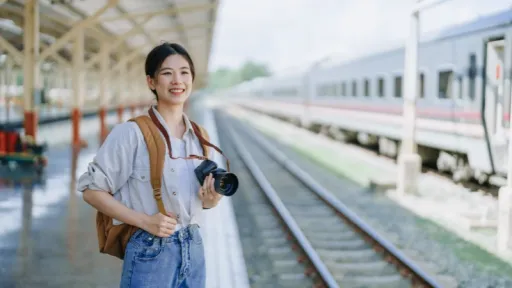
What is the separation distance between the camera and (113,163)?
266 centimetres

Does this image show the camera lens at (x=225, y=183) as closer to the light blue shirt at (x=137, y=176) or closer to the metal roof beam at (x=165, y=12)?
the light blue shirt at (x=137, y=176)

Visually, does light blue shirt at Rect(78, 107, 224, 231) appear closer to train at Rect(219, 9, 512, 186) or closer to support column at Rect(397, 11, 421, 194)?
train at Rect(219, 9, 512, 186)

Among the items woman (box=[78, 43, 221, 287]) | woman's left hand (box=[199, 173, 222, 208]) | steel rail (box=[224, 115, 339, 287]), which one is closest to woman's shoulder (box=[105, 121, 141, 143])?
woman (box=[78, 43, 221, 287])

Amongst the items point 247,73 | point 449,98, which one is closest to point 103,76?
point 449,98

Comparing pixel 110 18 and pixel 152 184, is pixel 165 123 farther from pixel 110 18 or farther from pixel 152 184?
pixel 110 18

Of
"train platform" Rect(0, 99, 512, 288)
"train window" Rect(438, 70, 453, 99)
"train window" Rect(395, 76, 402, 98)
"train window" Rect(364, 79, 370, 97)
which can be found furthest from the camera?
"train window" Rect(364, 79, 370, 97)

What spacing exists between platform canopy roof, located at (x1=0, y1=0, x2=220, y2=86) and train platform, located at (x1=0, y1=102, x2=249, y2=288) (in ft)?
10.2

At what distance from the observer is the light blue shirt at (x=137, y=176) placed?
8.71 ft

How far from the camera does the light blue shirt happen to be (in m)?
2.66

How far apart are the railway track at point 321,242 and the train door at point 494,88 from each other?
2569mm

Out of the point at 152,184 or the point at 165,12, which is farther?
the point at 165,12

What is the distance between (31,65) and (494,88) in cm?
837

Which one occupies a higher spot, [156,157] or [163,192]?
[156,157]

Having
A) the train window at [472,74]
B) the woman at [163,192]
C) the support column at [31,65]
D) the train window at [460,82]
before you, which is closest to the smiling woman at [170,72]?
the woman at [163,192]
